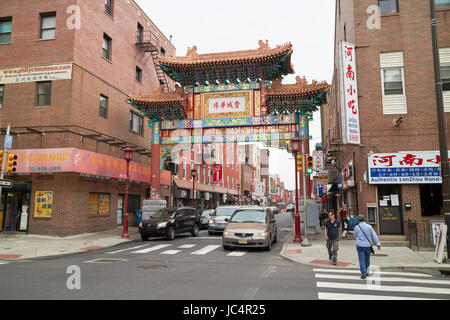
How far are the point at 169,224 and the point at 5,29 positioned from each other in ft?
54.0

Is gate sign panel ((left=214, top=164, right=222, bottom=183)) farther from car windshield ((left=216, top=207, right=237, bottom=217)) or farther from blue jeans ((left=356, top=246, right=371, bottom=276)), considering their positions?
blue jeans ((left=356, top=246, right=371, bottom=276))

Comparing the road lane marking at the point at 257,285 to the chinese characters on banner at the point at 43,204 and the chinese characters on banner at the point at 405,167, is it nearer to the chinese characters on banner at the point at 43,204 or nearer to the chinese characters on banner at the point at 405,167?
the chinese characters on banner at the point at 405,167

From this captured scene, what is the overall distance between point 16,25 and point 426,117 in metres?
23.6

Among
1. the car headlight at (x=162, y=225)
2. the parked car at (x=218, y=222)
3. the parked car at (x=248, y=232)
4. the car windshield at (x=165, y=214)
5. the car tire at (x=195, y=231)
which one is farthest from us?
the parked car at (x=218, y=222)

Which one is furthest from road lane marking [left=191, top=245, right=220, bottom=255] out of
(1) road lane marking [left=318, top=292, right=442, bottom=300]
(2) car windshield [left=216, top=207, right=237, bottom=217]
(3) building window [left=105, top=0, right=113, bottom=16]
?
(3) building window [left=105, top=0, right=113, bottom=16]

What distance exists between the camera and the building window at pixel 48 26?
21.4 m

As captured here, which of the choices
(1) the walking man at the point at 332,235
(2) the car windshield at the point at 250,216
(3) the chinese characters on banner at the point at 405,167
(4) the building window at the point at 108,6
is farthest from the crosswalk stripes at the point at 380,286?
(4) the building window at the point at 108,6

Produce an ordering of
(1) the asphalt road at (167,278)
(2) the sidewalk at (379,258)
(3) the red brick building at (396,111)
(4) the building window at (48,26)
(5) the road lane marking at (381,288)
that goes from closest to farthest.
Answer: (1) the asphalt road at (167,278)
(5) the road lane marking at (381,288)
(2) the sidewalk at (379,258)
(3) the red brick building at (396,111)
(4) the building window at (48,26)

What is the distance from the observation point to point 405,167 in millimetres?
15406

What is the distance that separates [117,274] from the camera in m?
9.03

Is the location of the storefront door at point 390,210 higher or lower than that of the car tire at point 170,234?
higher

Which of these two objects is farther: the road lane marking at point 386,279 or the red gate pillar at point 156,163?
the red gate pillar at point 156,163

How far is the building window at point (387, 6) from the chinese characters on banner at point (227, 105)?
29.6 ft

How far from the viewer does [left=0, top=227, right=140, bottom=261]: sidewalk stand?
13759mm
